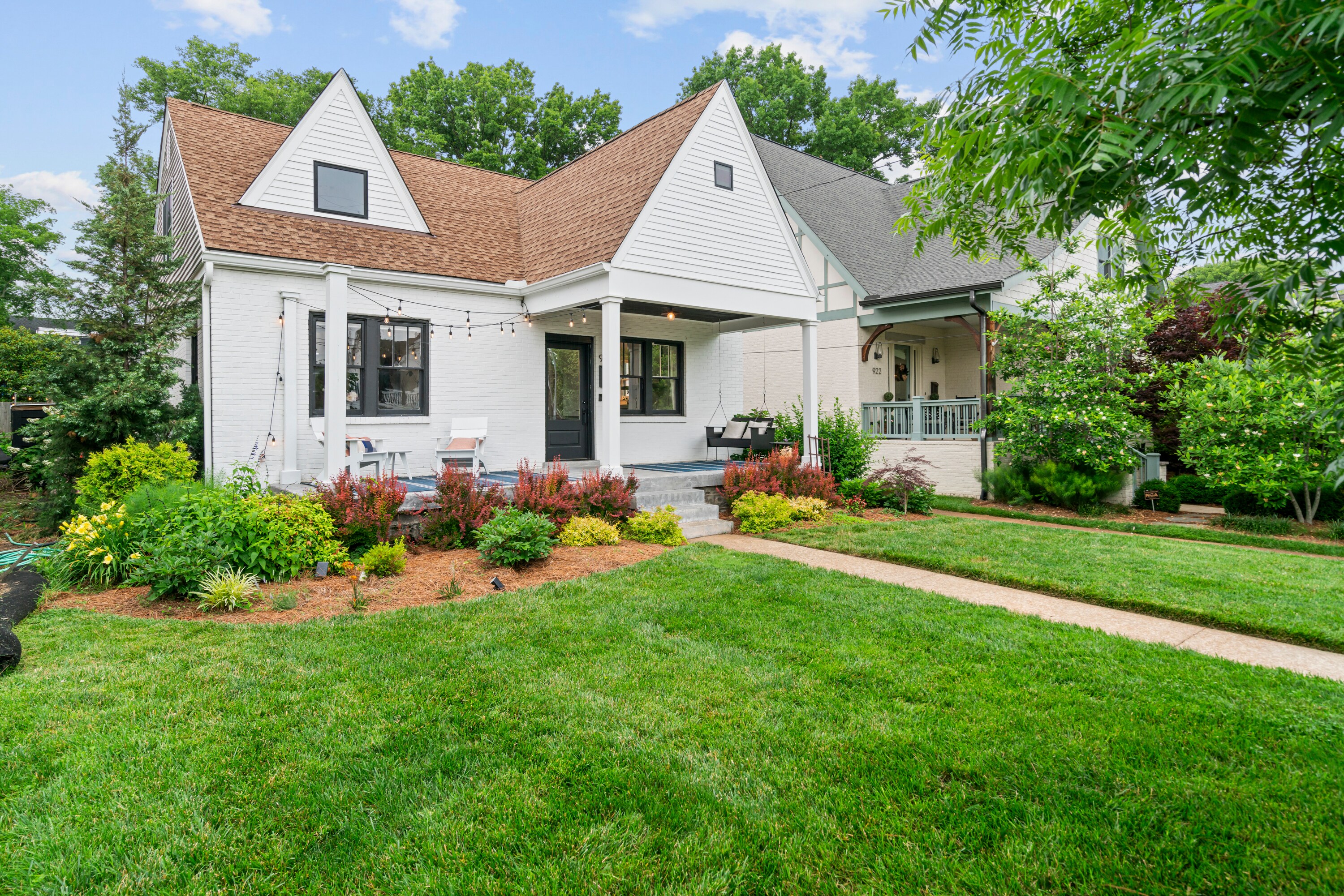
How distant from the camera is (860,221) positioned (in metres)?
18.2

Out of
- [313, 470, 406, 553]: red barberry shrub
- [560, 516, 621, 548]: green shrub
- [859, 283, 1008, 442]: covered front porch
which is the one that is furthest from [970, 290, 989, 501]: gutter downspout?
[313, 470, 406, 553]: red barberry shrub

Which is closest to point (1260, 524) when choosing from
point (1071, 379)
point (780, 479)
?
point (1071, 379)

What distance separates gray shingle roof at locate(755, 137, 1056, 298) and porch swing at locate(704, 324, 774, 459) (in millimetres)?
4113

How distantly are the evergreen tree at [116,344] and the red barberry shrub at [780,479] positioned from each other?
7.86 meters

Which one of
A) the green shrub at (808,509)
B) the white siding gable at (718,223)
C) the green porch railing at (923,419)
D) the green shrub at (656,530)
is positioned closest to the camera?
the green shrub at (656,530)

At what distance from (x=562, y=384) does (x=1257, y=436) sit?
35.5ft

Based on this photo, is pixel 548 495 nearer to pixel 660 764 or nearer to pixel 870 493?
pixel 660 764

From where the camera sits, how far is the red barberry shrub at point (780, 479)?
10188 mm

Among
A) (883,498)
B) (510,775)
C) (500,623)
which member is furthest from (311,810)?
(883,498)

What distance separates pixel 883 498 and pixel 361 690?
9039 millimetres

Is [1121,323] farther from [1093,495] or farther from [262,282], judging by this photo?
[262,282]

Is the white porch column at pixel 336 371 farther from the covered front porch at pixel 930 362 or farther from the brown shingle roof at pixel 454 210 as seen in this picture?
the covered front porch at pixel 930 362

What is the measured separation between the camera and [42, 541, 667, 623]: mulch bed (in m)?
5.38

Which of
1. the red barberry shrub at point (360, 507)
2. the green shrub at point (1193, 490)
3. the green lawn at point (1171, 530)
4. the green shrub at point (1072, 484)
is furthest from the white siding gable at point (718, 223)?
the green shrub at point (1193, 490)
